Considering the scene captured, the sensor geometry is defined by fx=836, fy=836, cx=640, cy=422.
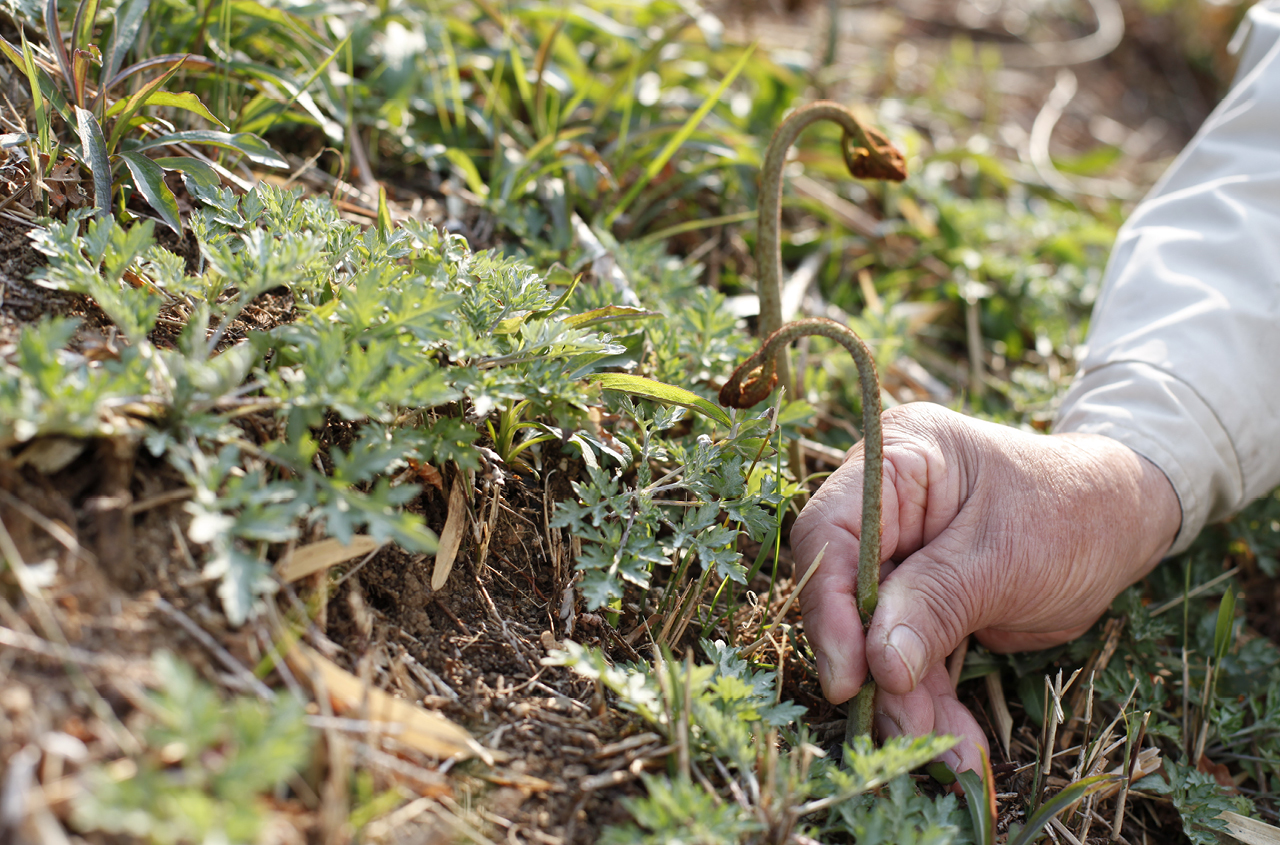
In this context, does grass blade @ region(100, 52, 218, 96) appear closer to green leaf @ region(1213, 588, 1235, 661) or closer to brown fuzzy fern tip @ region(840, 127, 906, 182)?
brown fuzzy fern tip @ region(840, 127, 906, 182)

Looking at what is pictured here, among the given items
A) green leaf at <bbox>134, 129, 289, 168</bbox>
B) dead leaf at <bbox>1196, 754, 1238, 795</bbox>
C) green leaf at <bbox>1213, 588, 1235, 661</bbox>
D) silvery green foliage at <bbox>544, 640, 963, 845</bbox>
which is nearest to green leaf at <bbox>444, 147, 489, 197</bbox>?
green leaf at <bbox>134, 129, 289, 168</bbox>

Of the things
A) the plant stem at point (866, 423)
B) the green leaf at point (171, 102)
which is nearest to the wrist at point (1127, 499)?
the plant stem at point (866, 423)

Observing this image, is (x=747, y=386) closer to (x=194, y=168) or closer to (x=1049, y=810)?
(x=1049, y=810)

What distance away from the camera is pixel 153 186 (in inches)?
70.4

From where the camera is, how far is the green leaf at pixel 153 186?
1763mm

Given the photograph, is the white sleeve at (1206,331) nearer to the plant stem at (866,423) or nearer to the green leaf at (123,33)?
the plant stem at (866,423)

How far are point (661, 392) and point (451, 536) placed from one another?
520 millimetres

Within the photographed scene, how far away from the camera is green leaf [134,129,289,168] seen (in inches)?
72.6

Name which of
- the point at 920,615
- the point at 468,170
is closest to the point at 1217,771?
the point at 920,615

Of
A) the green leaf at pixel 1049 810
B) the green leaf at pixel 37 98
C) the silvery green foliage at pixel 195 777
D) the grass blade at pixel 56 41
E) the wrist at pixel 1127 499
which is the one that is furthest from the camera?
the wrist at pixel 1127 499

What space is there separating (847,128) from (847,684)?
1270 millimetres

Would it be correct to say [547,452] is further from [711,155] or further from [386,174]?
[711,155]

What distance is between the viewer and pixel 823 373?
2350 millimetres

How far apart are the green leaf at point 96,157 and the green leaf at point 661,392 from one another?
1.07 meters
